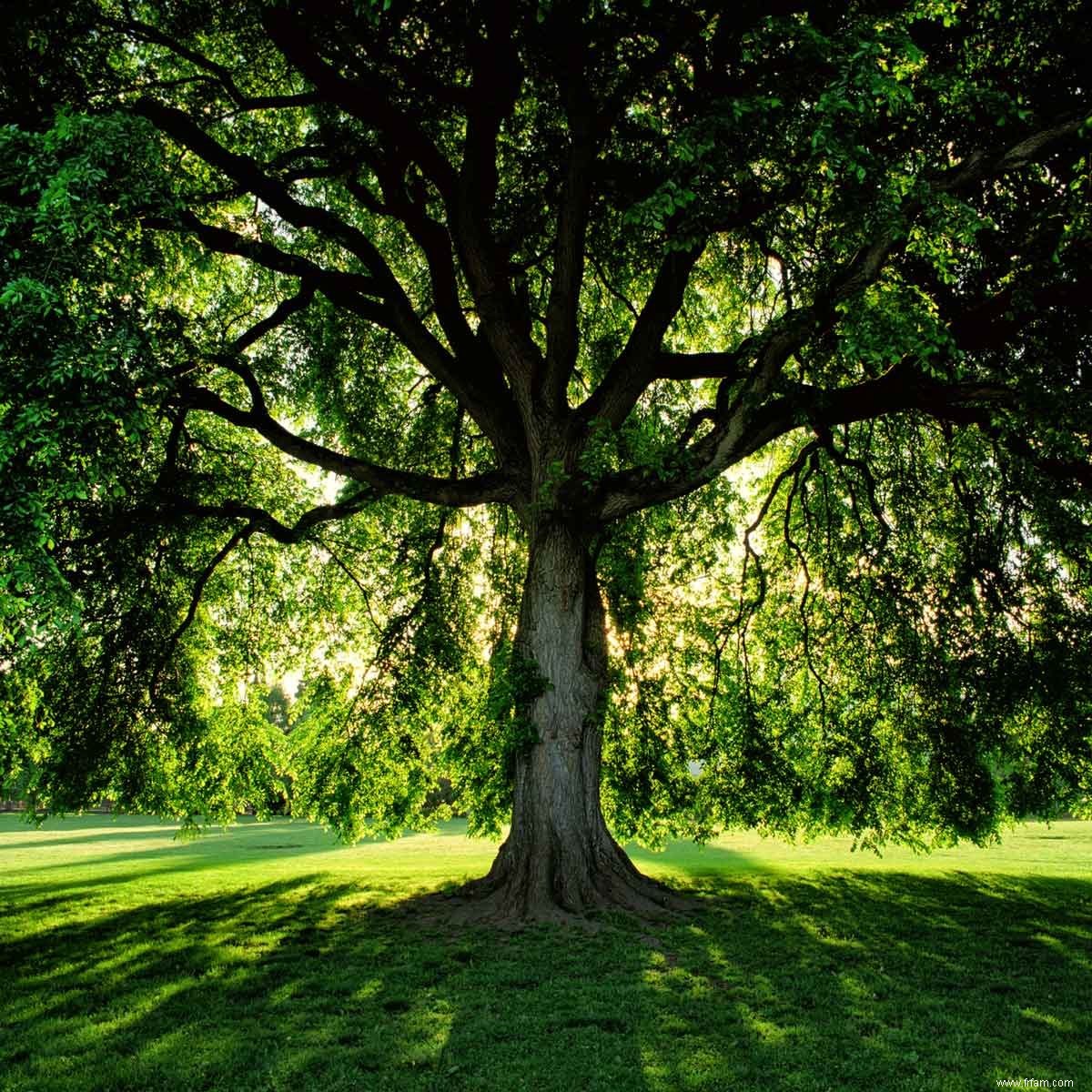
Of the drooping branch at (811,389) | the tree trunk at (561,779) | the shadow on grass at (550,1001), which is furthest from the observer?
the tree trunk at (561,779)

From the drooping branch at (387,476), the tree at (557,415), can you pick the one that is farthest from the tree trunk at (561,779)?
the drooping branch at (387,476)

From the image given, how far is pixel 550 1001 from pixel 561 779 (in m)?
3.89

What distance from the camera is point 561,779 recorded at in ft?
35.1

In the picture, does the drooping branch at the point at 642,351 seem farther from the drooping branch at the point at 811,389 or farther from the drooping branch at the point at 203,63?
the drooping branch at the point at 203,63

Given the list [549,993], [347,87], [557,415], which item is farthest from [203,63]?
[549,993]

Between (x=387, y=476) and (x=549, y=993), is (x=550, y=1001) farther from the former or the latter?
(x=387, y=476)

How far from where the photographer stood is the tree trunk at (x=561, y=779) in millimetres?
10242

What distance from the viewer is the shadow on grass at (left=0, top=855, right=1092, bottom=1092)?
5395 mm

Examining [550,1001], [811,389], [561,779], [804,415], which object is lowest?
[550,1001]

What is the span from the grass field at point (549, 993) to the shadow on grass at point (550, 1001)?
29mm

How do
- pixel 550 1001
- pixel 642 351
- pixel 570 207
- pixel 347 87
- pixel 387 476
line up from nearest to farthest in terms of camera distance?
pixel 550 1001
pixel 347 87
pixel 570 207
pixel 642 351
pixel 387 476

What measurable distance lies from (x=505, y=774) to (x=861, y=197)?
29.2 feet

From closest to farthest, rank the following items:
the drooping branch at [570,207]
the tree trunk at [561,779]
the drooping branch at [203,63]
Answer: the drooping branch at [570,207] < the tree trunk at [561,779] < the drooping branch at [203,63]

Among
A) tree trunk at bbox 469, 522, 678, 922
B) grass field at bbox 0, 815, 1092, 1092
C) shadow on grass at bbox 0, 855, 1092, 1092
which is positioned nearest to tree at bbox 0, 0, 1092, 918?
tree trunk at bbox 469, 522, 678, 922
